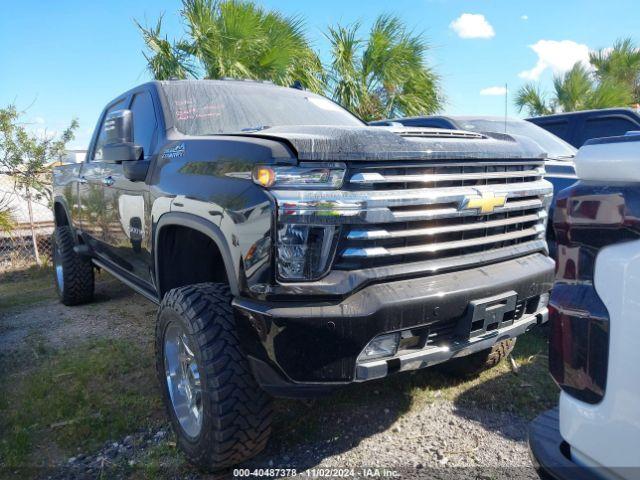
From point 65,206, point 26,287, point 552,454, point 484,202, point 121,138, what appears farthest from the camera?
point 26,287

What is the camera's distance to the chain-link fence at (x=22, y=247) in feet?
26.9

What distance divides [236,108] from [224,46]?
17.5ft

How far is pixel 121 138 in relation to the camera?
3.16 m

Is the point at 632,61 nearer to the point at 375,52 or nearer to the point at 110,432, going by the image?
the point at 375,52

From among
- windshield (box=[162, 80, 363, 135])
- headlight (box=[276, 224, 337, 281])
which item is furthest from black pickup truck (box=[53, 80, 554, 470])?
windshield (box=[162, 80, 363, 135])

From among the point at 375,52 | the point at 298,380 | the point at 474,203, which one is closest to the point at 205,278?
the point at 298,380

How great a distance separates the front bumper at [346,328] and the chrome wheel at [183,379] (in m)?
0.50

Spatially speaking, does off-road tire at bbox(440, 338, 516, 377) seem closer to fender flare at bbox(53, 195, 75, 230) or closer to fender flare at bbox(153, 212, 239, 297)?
fender flare at bbox(153, 212, 239, 297)

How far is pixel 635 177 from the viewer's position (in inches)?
49.4

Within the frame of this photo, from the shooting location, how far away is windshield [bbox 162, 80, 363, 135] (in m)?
3.38

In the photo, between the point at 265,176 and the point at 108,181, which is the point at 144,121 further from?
the point at 265,176

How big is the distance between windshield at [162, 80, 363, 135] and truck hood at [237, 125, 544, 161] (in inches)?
33.2

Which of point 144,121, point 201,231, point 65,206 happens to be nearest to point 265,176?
point 201,231

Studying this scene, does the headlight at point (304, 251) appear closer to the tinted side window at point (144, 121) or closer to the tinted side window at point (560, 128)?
the tinted side window at point (144, 121)
